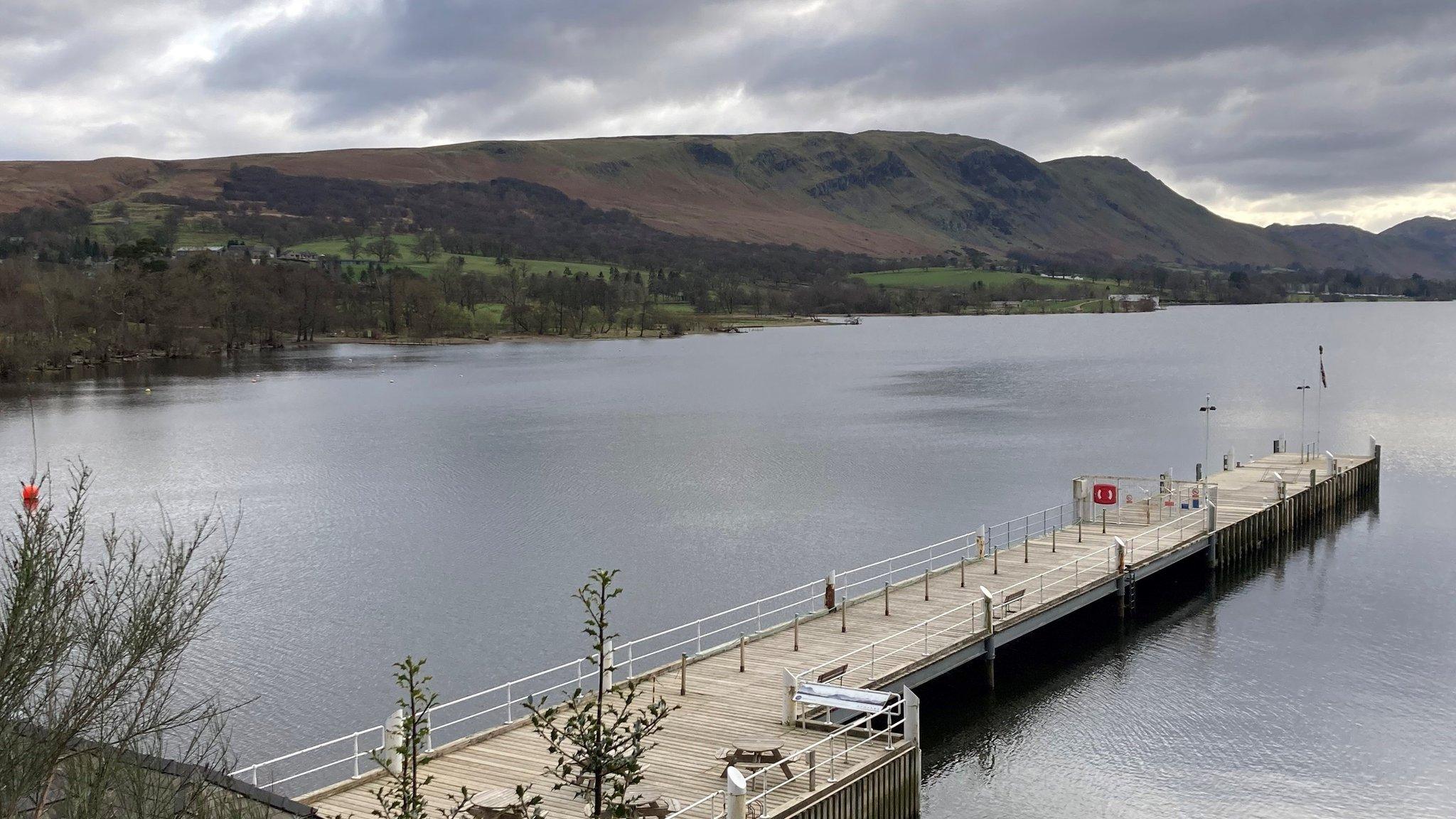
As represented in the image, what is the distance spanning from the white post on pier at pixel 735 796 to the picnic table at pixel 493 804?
2.98m

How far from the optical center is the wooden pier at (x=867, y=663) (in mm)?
19672

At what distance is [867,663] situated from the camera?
26328 mm

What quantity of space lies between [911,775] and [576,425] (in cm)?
6481

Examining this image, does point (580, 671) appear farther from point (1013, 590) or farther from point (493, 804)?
point (1013, 590)

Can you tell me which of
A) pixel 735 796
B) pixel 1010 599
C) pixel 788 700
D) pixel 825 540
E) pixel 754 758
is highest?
pixel 735 796

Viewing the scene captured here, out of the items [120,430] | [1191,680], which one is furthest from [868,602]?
[120,430]

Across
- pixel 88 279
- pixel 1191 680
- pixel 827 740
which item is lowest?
pixel 1191 680

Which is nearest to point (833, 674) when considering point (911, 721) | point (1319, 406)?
point (911, 721)

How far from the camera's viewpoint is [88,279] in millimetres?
152875

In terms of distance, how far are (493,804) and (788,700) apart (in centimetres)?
643

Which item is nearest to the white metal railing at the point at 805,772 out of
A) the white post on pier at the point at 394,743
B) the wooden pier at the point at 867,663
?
the wooden pier at the point at 867,663

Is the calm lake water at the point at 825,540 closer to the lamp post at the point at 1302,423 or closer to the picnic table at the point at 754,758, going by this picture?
the lamp post at the point at 1302,423

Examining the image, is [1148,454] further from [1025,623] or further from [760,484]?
[1025,623]

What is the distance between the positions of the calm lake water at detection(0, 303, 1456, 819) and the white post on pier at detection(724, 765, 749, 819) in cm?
675
